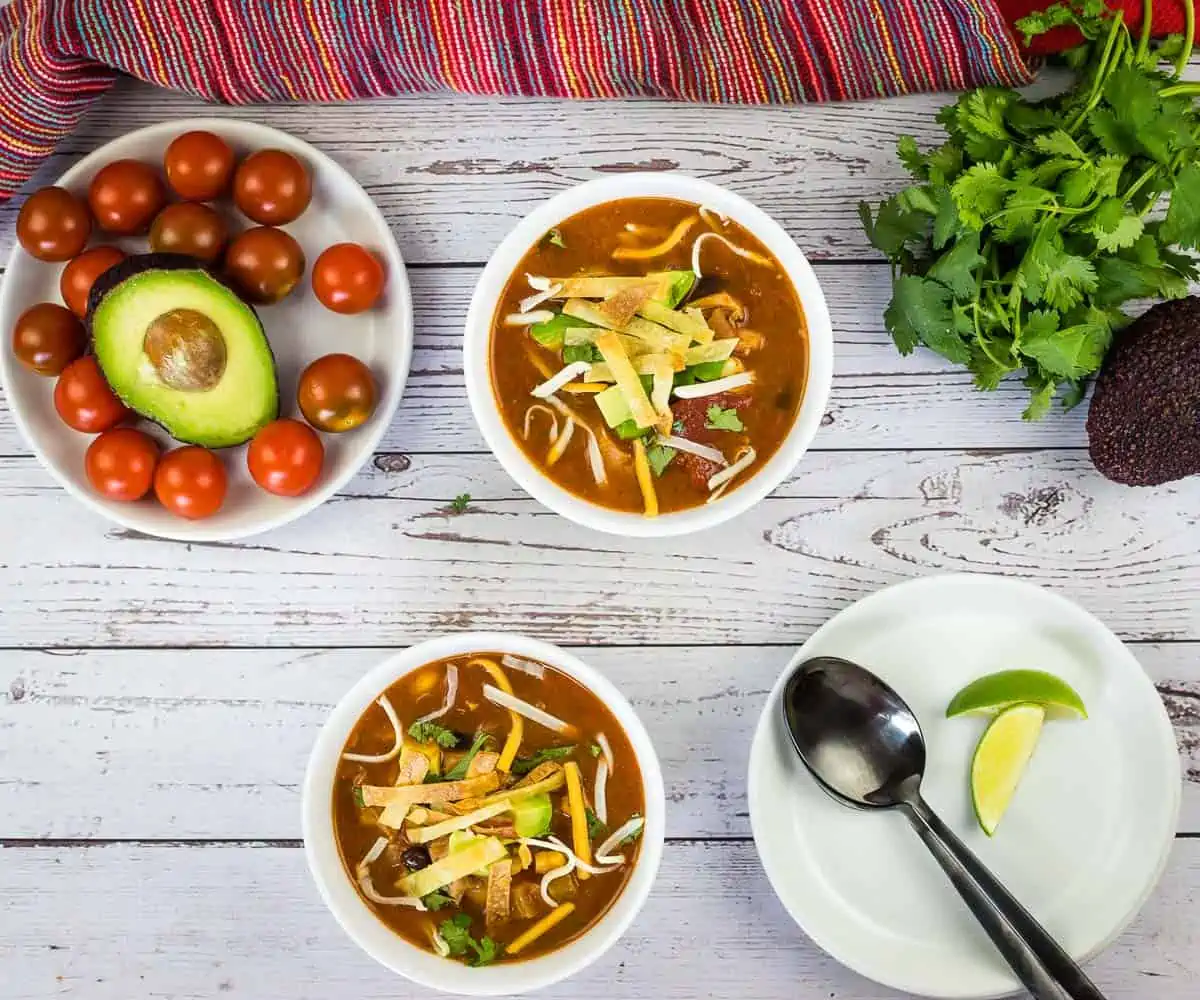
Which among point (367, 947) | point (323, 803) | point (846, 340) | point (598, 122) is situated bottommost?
point (367, 947)

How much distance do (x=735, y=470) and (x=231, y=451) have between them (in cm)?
87

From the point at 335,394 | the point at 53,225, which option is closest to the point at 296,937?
the point at 335,394

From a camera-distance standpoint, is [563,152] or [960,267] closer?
[960,267]

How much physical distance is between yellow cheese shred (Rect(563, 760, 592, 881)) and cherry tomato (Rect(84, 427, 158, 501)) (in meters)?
0.86

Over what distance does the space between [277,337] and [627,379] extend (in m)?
0.68

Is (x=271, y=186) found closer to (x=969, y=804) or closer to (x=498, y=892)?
(x=498, y=892)

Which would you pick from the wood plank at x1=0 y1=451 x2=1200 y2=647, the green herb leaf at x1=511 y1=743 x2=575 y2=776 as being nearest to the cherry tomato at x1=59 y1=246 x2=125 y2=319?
the wood plank at x1=0 y1=451 x2=1200 y2=647

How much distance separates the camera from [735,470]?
1.86 metres

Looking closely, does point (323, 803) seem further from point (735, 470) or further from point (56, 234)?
point (56, 234)

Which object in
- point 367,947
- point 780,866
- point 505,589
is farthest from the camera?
point 505,589

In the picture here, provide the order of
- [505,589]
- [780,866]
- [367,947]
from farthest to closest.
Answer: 1. [505,589]
2. [780,866]
3. [367,947]

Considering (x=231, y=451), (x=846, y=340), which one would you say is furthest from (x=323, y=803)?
(x=846, y=340)

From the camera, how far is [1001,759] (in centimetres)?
197

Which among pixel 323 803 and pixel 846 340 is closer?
pixel 323 803
